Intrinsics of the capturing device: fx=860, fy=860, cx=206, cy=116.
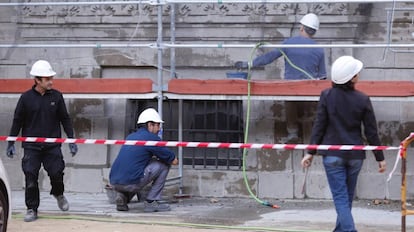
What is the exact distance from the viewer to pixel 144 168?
9812 millimetres

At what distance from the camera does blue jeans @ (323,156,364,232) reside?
7.14 m

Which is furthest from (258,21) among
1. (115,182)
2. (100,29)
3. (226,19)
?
(115,182)

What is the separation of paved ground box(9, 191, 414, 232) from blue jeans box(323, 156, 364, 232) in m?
1.44

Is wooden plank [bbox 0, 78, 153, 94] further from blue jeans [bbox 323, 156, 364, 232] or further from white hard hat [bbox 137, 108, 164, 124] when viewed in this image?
blue jeans [bbox 323, 156, 364, 232]

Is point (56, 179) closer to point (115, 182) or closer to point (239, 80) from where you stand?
point (115, 182)

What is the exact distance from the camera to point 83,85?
10695 millimetres

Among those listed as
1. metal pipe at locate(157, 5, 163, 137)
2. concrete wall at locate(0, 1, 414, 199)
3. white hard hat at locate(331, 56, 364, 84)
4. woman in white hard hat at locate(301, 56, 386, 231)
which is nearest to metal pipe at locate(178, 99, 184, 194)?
concrete wall at locate(0, 1, 414, 199)

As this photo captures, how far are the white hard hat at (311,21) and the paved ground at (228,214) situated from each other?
2161mm

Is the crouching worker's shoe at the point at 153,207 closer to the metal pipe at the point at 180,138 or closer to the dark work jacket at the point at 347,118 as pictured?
the metal pipe at the point at 180,138

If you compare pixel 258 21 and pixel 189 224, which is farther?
pixel 258 21

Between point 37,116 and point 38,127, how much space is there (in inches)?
4.8

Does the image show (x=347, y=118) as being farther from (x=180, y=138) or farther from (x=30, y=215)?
(x=180, y=138)

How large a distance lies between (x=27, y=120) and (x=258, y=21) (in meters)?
3.27

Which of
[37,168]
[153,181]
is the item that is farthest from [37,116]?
[153,181]
